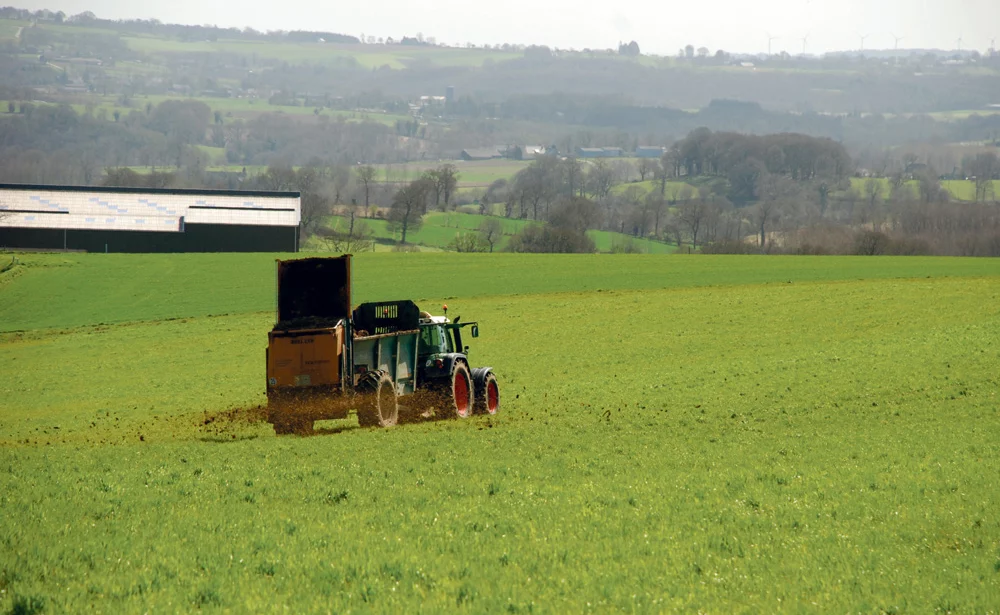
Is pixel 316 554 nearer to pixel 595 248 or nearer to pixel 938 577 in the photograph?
pixel 938 577

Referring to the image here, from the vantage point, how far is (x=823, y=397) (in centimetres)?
2791

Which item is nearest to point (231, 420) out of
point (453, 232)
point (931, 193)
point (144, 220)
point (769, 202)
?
point (144, 220)

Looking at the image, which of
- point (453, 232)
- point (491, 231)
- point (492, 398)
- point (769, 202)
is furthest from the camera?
point (769, 202)

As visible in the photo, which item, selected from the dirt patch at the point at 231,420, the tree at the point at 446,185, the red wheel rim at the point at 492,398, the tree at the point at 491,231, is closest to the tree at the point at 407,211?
the tree at the point at 491,231

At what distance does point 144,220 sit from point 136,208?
→ 9.92ft

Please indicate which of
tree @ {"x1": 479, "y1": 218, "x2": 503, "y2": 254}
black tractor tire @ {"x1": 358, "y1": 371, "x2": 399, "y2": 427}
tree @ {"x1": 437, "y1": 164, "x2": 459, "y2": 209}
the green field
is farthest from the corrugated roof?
black tractor tire @ {"x1": 358, "y1": 371, "x2": 399, "y2": 427}

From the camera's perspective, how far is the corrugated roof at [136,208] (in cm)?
9375

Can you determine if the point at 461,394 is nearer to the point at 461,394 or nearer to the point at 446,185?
the point at 461,394

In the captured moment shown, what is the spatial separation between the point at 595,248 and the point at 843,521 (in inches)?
4092

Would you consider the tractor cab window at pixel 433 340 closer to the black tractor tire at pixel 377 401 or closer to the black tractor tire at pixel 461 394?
the black tractor tire at pixel 461 394

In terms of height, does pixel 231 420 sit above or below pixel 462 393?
below

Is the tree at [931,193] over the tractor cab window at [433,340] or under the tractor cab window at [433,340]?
under

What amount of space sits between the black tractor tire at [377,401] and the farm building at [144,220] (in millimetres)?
72890

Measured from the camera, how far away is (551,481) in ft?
55.5
